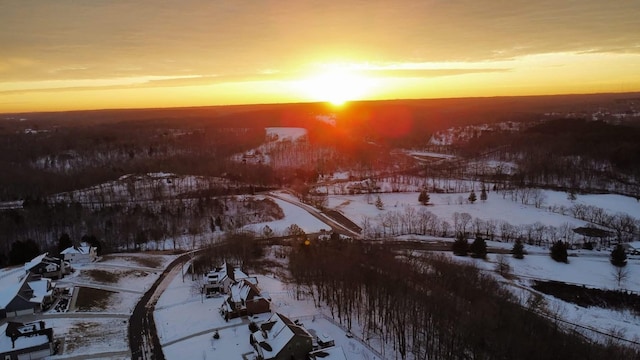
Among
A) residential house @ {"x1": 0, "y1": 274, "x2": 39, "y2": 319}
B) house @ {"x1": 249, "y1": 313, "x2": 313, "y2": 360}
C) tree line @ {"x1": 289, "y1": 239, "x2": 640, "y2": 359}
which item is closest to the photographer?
tree line @ {"x1": 289, "y1": 239, "x2": 640, "y2": 359}

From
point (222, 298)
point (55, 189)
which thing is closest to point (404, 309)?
point (222, 298)

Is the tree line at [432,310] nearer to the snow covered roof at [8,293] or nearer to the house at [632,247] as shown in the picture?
the house at [632,247]

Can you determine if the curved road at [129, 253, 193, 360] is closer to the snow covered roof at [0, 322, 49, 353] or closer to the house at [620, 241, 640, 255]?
the snow covered roof at [0, 322, 49, 353]

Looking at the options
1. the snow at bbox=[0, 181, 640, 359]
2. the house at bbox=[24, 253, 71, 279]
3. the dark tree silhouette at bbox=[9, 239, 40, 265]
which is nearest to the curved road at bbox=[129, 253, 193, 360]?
the snow at bbox=[0, 181, 640, 359]

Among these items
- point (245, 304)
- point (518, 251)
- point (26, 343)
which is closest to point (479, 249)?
point (518, 251)

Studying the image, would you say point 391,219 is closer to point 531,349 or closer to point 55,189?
point 531,349

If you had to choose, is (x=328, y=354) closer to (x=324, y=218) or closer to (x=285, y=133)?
(x=324, y=218)

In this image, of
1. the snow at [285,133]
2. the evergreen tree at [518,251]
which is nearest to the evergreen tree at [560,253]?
the evergreen tree at [518,251]
